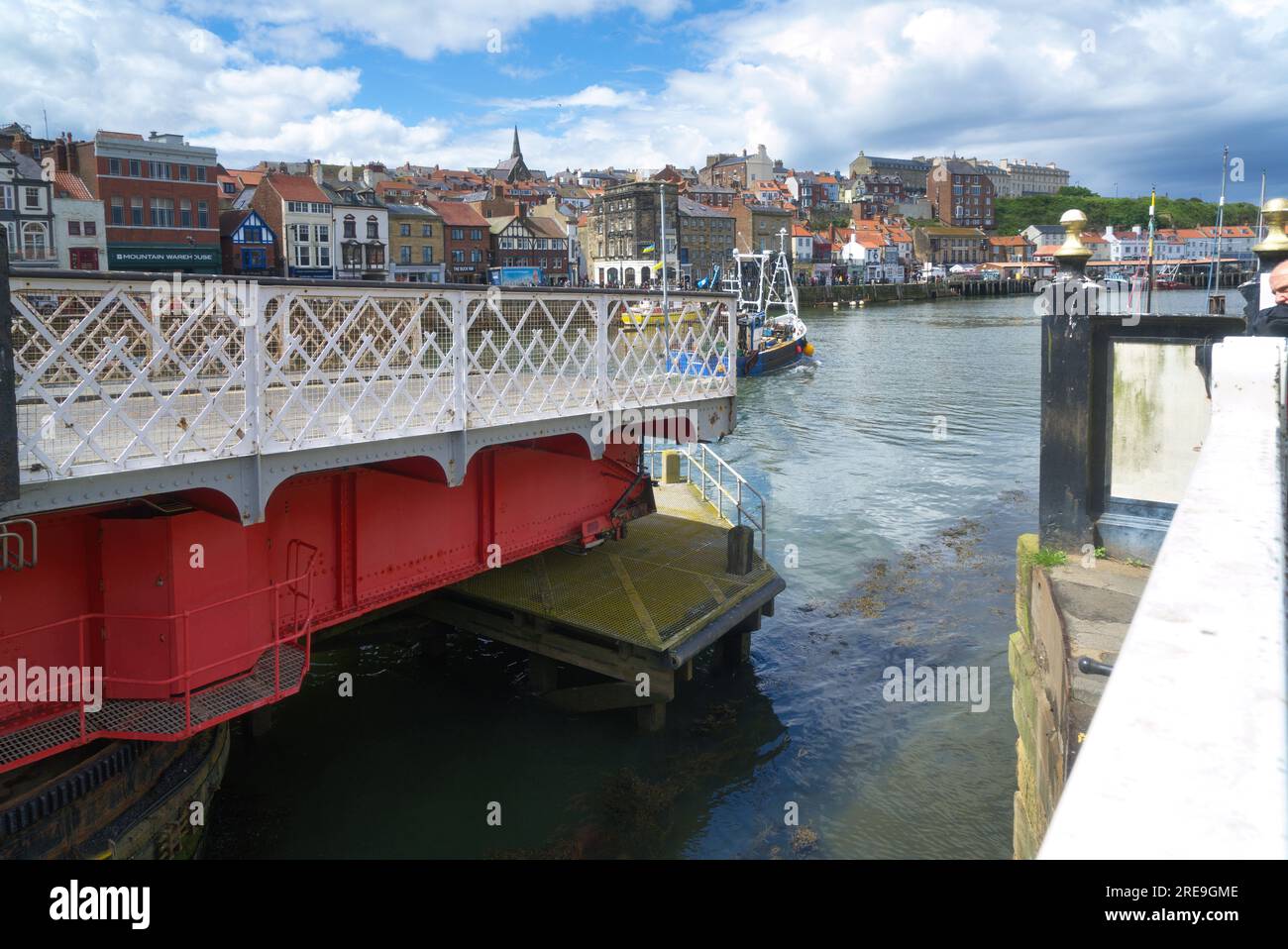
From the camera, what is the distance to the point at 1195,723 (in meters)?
1.66

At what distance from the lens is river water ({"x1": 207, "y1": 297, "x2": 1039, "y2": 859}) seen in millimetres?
Answer: 11406

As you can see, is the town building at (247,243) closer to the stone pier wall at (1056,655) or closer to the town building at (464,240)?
the town building at (464,240)

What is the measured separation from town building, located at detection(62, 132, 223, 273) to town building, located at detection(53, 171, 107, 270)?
1717 mm

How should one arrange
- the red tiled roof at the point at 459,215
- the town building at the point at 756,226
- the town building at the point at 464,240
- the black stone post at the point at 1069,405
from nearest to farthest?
the black stone post at the point at 1069,405 → the town building at the point at 464,240 → the red tiled roof at the point at 459,215 → the town building at the point at 756,226

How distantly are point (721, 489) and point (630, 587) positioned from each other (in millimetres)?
5726

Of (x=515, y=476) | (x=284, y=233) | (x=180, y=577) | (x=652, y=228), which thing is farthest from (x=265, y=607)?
(x=652, y=228)

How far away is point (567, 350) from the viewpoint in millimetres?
10750

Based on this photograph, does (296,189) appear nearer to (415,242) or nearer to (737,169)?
(415,242)

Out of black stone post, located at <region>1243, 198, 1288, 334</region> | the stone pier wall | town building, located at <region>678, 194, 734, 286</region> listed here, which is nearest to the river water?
the stone pier wall

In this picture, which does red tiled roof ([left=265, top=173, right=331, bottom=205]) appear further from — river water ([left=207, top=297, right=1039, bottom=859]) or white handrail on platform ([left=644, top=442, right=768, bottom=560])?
river water ([left=207, top=297, right=1039, bottom=859])

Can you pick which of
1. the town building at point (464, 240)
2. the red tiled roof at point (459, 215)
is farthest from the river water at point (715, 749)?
the red tiled roof at point (459, 215)

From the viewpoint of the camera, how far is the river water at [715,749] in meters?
11.4

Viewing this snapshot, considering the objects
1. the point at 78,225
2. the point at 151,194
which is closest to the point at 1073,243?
the point at 78,225
